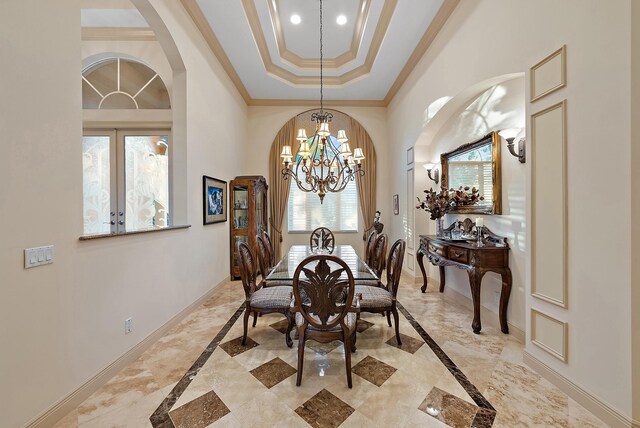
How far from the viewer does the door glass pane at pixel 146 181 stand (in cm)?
370

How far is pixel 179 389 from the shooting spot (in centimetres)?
186

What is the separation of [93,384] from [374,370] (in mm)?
2045

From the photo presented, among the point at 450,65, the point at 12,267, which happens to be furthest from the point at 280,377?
the point at 450,65

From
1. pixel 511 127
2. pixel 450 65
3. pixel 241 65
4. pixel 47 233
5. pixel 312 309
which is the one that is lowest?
pixel 312 309

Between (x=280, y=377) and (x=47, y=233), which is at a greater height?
(x=47, y=233)

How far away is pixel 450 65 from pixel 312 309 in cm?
338

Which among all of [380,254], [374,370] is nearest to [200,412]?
[374,370]

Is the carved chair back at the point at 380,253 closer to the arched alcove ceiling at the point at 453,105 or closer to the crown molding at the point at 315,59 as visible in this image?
the arched alcove ceiling at the point at 453,105

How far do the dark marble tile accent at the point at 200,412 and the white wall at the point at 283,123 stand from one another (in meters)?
4.24

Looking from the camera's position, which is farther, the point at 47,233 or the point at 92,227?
the point at 92,227

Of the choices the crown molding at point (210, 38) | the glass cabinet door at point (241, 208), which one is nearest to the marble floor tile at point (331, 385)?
the glass cabinet door at point (241, 208)

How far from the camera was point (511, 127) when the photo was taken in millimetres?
2654

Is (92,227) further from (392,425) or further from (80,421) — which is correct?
(392,425)

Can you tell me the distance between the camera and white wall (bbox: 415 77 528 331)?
255 cm
